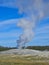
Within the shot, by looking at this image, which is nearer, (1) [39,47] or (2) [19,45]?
(2) [19,45]

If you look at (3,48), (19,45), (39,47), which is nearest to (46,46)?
(39,47)

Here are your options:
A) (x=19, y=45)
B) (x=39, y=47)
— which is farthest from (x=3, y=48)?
(x=19, y=45)

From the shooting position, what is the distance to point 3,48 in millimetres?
198875

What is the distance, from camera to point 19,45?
152625 mm

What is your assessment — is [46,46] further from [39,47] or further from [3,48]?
[3,48]

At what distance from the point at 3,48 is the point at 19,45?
48.9 m

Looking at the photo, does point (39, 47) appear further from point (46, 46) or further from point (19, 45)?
point (19, 45)

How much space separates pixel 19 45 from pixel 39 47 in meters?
49.3

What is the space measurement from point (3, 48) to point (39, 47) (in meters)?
31.7

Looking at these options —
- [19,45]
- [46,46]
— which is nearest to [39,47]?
[46,46]

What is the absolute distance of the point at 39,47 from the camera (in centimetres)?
19888

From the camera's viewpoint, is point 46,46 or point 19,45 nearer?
point 19,45

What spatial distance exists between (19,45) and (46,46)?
5085 centimetres
